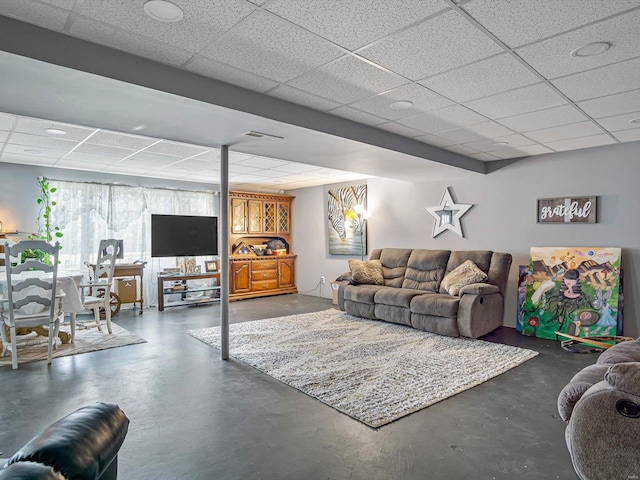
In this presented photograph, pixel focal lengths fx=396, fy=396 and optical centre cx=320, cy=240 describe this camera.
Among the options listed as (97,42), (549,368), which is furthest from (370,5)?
(549,368)

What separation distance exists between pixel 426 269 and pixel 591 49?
3919 millimetres

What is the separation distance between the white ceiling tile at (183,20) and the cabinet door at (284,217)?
6.63 meters

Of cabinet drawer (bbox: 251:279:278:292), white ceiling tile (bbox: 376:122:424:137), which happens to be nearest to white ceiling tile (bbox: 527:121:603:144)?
white ceiling tile (bbox: 376:122:424:137)

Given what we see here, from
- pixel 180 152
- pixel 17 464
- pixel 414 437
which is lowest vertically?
Answer: pixel 414 437

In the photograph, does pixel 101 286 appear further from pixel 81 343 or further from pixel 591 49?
pixel 591 49

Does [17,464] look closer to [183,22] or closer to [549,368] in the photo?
[183,22]

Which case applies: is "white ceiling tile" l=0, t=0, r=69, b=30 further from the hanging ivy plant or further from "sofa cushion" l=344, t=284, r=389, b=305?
the hanging ivy plant

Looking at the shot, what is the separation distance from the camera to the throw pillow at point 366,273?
20.4ft

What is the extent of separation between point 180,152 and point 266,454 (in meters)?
4.03

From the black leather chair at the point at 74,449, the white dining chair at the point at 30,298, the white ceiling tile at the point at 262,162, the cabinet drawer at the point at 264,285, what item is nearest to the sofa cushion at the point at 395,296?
the white ceiling tile at the point at 262,162

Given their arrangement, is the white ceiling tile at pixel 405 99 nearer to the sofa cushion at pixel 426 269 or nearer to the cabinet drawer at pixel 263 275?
the sofa cushion at pixel 426 269

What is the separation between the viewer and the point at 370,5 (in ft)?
6.28

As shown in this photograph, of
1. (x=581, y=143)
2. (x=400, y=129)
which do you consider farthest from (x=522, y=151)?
(x=400, y=129)

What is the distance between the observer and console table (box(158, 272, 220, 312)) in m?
6.97
